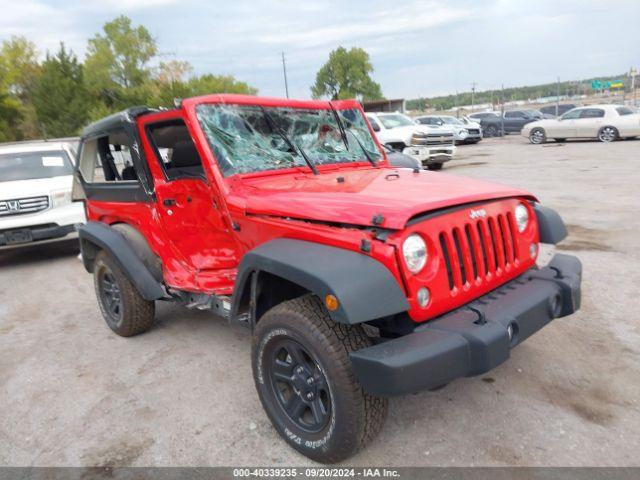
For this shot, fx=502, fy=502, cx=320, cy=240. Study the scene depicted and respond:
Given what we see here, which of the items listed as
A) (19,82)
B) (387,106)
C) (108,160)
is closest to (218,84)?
(19,82)

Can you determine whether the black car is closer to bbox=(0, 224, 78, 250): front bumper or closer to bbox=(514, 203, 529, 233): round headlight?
bbox=(0, 224, 78, 250): front bumper

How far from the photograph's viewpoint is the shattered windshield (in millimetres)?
3340

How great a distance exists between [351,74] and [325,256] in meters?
75.8

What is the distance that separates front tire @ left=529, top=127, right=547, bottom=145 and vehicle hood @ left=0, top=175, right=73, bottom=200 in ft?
63.1

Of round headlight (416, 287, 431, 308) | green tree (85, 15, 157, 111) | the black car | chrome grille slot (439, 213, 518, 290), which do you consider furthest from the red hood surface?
green tree (85, 15, 157, 111)

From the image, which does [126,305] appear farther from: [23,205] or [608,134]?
[608,134]

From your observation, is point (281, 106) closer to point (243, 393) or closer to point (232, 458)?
point (243, 393)

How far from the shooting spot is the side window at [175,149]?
3.63m

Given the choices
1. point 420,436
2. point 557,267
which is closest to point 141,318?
point 420,436

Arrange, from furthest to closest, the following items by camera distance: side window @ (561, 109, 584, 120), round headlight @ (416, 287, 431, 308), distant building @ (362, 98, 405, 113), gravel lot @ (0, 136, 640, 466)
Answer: distant building @ (362, 98, 405, 113) < side window @ (561, 109, 584, 120) < gravel lot @ (0, 136, 640, 466) < round headlight @ (416, 287, 431, 308)

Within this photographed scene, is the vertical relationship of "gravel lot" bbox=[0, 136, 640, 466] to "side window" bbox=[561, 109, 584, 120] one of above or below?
below

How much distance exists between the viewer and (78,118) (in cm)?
4556

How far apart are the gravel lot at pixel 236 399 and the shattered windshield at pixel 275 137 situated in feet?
4.97

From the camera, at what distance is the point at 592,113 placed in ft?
64.4
